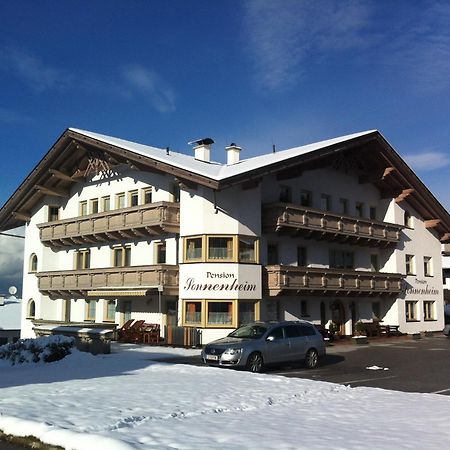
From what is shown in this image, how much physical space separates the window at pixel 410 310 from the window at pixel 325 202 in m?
9.01

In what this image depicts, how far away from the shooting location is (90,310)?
3572cm

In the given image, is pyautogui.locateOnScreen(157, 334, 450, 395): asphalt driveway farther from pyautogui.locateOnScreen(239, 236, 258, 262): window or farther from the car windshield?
pyautogui.locateOnScreen(239, 236, 258, 262): window

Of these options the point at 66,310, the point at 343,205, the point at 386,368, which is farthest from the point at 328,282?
the point at 66,310

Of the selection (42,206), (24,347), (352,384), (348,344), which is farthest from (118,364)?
(42,206)

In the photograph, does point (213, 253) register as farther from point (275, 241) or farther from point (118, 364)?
point (118, 364)

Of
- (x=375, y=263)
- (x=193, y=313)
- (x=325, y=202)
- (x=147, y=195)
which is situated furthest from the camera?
(x=375, y=263)

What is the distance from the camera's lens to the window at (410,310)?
38766mm

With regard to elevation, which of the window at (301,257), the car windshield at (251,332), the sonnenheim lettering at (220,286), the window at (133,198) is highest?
the window at (133,198)

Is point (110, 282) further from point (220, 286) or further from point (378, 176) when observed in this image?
point (378, 176)

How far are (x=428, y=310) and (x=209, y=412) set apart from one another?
110 feet

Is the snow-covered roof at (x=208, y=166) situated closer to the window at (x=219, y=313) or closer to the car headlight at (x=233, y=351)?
the window at (x=219, y=313)

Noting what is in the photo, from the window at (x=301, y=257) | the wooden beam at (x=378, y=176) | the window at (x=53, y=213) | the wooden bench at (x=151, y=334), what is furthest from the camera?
the window at (x=53, y=213)

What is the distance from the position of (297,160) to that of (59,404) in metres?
20.2

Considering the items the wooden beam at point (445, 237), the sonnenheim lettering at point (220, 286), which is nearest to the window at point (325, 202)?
the sonnenheim lettering at point (220, 286)
